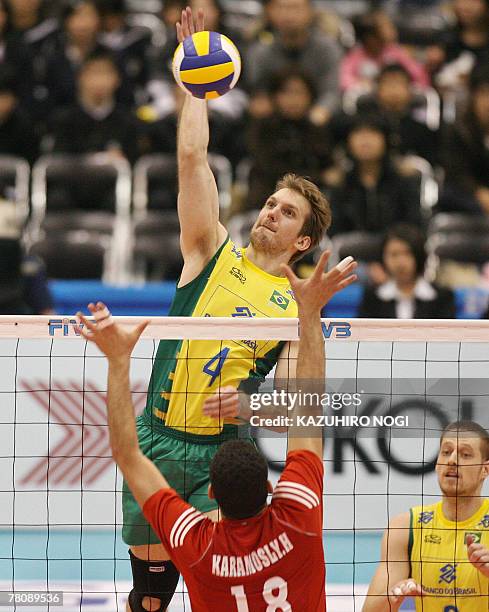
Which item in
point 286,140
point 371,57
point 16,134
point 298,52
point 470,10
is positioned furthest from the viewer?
point 371,57

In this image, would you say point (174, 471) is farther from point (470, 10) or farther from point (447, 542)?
point (470, 10)

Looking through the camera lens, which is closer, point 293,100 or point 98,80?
point 293,100

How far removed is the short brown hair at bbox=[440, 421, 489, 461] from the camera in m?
5.93

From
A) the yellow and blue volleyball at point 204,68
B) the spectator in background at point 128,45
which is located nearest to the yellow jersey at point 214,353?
the yellow and blue volleyball at point 204,68

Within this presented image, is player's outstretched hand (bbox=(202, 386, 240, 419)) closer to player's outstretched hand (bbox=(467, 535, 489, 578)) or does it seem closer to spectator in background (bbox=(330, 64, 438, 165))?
player's outstretched hand (bbox=(467, 535, 489, 578))

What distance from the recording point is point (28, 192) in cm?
1227

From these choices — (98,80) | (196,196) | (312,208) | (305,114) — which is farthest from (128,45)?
(196,196)

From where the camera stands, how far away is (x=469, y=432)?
5953mm

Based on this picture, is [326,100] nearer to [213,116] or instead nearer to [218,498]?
[213,116]

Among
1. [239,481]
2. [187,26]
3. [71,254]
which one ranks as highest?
[71,254]

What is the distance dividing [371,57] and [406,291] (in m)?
4.66

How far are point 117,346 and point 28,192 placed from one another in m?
8.15

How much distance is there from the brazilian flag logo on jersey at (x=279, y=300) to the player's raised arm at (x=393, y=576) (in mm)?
1316

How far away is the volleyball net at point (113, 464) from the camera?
6.25 m
